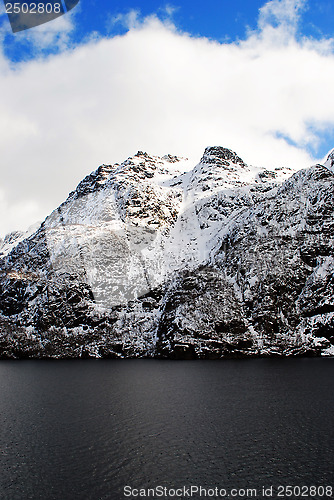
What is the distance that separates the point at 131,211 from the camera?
159625mm

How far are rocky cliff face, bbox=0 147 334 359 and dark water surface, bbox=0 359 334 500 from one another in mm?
34703

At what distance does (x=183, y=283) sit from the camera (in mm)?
115000

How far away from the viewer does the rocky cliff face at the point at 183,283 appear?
10081 centimetres

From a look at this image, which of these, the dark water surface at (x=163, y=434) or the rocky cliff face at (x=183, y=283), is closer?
the dark water surface at (x=163, y=434)

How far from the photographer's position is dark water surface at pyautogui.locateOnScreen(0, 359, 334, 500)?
24875 mm

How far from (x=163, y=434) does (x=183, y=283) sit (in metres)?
80.4

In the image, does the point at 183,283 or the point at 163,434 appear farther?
the point at 183,283

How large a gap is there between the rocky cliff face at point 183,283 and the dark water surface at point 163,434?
34.7m

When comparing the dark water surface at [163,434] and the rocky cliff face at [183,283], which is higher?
the rocky cliff face at [183,283]

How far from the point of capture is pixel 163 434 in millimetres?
35188

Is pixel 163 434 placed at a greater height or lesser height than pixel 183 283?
lesser

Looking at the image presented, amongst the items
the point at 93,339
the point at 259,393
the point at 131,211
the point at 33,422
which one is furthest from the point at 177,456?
the point at 131,211

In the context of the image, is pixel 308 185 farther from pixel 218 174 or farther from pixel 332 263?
pixel 218 174

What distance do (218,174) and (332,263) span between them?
348ft
